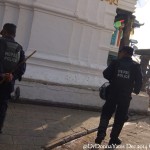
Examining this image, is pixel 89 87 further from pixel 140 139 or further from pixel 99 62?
pixel 140 139

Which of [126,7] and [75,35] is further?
[126,7]

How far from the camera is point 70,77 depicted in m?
10.0

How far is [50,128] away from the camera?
23.4 feet

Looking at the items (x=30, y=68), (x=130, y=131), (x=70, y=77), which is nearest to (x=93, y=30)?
(x=70, y=77)

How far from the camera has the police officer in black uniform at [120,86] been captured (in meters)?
6.29

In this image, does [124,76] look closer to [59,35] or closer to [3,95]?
[3,95]

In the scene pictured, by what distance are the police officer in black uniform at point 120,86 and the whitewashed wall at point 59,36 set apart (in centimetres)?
348

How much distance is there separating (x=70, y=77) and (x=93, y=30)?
180 cm

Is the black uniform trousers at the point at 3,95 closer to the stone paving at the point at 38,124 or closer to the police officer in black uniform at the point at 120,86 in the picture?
the stone paving at the point at 38,124

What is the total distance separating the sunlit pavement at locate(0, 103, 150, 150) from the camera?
6148 millimetres

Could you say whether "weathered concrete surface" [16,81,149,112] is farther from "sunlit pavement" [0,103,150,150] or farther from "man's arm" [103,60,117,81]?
"man's arm" [103,60,117,81]

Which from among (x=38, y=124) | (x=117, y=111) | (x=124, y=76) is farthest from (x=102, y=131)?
(x=38, y=124)

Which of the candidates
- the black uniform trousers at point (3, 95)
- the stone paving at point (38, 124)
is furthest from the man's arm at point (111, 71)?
the black uniform trousers at point (3, 95)

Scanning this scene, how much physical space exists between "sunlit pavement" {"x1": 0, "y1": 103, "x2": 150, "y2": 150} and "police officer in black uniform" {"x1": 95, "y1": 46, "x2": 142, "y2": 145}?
22.2 inches
